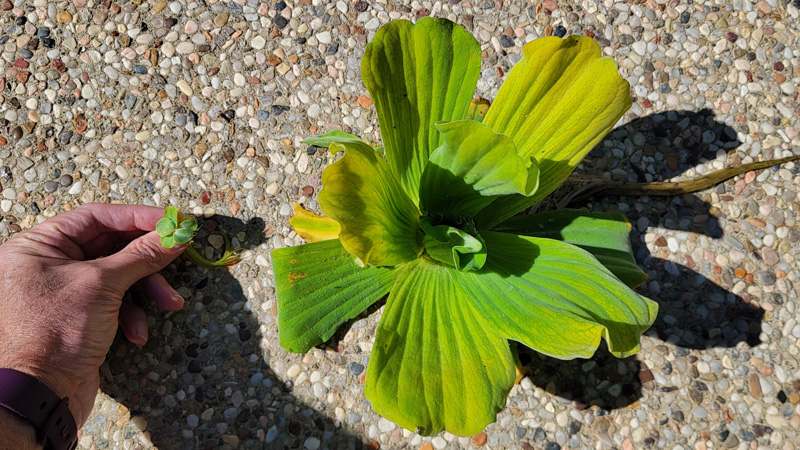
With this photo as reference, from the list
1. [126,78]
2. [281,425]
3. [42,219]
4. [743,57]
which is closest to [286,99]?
[126,78]

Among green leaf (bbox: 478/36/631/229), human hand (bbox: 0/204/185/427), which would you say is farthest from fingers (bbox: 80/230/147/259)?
green leaf (bbox: 478/36/631/229)

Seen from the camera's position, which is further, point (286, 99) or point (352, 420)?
point (286, 99)

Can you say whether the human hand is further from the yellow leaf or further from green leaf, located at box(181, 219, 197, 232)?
the yellow leaf

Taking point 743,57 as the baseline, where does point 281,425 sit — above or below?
below

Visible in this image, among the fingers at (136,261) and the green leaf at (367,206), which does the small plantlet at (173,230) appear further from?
the green leaf at (367,206)

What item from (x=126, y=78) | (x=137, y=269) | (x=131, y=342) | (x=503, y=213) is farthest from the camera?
(x=126, y=78)

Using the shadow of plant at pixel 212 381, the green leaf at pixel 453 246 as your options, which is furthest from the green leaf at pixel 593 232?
the shadow of plant at pixel 212 381

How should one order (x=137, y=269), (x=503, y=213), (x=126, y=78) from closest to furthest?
(x=503, y=213), (x=137, y=269), (x=126, y=78)

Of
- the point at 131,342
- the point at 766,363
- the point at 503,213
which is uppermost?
the point at 503,213

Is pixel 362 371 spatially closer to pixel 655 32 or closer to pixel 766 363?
pixel 766 363
